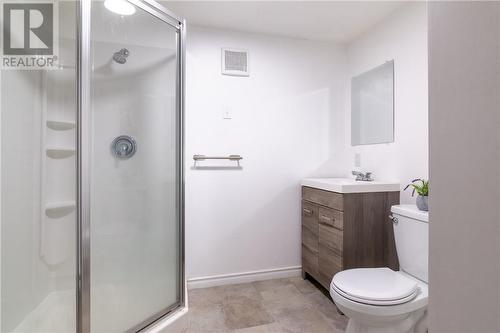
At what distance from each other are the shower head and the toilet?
1.70 m

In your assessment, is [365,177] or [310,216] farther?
[310,216]

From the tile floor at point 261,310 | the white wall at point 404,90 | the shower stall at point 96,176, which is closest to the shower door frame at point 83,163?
the shower stall at point 96,176

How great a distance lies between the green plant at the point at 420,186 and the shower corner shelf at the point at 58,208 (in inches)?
71.4

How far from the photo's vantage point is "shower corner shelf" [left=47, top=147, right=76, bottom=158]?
1.31m

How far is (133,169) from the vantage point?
1.57 m

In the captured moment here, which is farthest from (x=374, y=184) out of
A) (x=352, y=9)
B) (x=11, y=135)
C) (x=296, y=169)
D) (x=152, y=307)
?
(x=11, y=135)

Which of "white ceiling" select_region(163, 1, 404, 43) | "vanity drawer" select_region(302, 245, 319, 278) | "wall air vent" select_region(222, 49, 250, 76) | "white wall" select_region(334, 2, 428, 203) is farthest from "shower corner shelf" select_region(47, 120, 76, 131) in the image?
"white wall" select_region(334, 2, 428, 203)

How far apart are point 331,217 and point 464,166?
4.74 feet

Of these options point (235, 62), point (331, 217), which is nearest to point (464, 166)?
point (331, 217)

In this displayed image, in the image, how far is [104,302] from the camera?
4.37 feet

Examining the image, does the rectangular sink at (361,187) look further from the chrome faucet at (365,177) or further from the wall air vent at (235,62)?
the wall air vent at (235,62)

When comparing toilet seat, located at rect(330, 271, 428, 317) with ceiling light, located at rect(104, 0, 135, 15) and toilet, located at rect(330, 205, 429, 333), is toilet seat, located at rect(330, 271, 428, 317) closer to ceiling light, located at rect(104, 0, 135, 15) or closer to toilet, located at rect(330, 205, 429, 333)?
toilet, located at rect(330, 205, 429, 333)

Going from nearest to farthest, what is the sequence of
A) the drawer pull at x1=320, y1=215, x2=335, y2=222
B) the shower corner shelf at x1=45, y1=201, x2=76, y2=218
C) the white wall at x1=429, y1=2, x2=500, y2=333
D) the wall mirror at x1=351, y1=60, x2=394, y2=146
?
the white wall at x1=429, y1=2, x2=500, y2=333 → the shower corner shelf at x1=45, y1=201, x2=76, y2=218 → the drawer pull at x1=320, y1=215, x2=335, y2=222 → the wall mirror at x1=351, y1=60, x2=394, y2=146

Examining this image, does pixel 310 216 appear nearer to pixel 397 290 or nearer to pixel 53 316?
pixel 397 290
